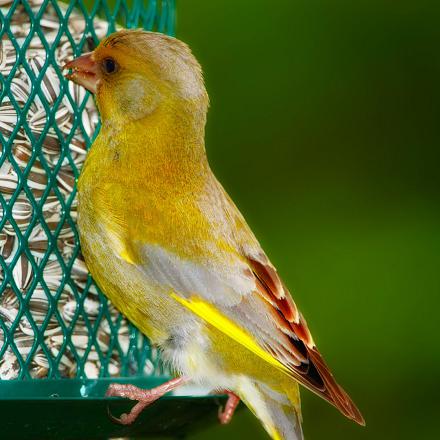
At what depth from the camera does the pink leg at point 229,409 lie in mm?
5883

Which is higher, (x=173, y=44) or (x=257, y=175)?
(x=173, y=44)

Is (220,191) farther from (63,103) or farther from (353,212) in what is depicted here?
(353,212)

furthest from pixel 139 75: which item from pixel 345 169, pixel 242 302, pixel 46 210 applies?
Answer: pixel 345 169

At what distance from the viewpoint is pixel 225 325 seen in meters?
5.38

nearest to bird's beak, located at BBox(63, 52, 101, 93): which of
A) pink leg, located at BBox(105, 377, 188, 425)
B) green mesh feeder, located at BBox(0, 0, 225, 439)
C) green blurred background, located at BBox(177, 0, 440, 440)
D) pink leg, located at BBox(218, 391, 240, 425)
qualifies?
green mesh feeder, located at BBox(0, 0, 225, 439)

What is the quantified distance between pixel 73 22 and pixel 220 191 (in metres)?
1.09

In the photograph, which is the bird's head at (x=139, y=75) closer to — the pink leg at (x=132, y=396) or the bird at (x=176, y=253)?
the bird at (x=176, y=253)

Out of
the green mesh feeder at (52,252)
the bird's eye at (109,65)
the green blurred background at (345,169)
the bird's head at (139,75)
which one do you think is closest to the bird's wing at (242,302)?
the green mesh feeder at (52,252)

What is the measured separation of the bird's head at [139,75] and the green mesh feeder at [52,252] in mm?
151

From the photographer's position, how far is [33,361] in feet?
18.4

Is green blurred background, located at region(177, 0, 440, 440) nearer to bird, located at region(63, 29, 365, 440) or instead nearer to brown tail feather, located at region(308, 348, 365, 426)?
bird, located at region(63, 29, 365, 440)

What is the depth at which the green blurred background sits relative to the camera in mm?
7648

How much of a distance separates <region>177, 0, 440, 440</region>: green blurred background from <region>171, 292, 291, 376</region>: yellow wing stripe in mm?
2174

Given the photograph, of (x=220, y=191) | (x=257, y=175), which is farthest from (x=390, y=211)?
(x=220, y=191)
